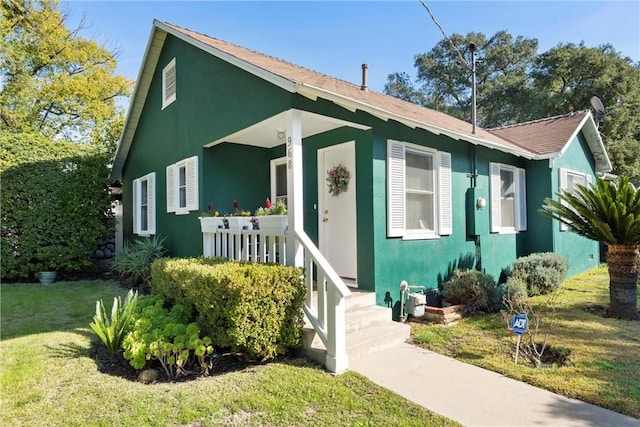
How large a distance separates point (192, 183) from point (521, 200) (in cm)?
778

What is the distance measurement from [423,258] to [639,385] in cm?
325

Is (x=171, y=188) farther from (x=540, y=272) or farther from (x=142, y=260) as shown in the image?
(x=540, y=272)

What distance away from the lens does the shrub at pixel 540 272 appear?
7.52 meters

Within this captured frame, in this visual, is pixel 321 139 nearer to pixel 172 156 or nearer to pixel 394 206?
pixel 394 206

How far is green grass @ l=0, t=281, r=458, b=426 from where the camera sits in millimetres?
3039

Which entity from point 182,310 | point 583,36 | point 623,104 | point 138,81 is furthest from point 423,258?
point 583,36

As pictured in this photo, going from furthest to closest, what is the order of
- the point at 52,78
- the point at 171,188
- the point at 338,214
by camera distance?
1. the point at 52,78
2. the point at 171,188
3. the point at 338,214

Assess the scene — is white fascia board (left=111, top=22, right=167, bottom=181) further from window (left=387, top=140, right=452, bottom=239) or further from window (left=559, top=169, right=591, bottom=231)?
window (left=559, top=169, right=591, bottom=231)

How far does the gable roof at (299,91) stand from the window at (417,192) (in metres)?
0.48

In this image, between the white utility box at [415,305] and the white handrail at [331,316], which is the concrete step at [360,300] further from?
the white handrail at [331,316]

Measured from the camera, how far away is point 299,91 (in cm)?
456

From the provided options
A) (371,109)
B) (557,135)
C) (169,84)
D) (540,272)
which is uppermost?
(169,84)

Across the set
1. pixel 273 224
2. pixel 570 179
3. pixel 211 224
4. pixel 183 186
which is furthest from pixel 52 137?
pixel 570 179

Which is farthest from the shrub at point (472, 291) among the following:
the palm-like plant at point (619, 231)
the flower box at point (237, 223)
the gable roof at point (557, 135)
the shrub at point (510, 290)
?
the gable roof at point (557, 135)
